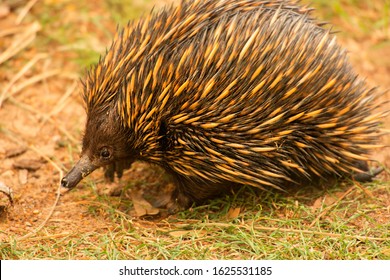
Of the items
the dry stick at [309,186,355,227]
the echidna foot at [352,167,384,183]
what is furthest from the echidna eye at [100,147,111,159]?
the echidna foot at [352,167,384,183]

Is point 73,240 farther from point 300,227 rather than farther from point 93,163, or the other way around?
point 300,227

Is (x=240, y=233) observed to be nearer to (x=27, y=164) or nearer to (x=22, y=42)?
(x=27, y=164)

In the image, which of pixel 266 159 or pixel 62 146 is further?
pixel 62 146

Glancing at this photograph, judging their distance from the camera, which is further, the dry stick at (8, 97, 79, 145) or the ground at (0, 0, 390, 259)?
the dry stick at (8, 97, 79, 145)

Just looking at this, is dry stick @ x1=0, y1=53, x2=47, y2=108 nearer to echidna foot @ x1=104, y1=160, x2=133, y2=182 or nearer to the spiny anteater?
echidna foot @ x1=104, y1=160, x2=133, y2=182

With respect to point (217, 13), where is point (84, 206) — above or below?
below
